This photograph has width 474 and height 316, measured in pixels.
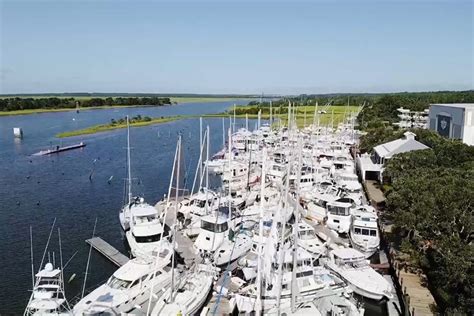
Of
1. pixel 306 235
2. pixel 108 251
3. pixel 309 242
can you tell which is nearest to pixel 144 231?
pixel 108 251

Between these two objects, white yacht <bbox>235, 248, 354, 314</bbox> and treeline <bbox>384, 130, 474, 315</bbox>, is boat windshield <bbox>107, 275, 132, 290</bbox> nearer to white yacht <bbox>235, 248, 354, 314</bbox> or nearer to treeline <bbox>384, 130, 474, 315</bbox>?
white yacht <bbox>235, 248, 354, 314</bbox>

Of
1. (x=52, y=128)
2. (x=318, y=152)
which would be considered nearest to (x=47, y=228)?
(x=318, y=152)

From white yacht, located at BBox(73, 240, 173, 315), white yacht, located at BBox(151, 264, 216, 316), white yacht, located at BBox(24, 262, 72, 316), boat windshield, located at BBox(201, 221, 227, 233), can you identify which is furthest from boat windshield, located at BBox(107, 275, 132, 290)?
boat windshield, located at BBox(201, 221, 227, 233)

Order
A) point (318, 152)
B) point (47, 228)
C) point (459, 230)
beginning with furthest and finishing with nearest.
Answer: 1. point (318, 152)
2. point (47, 228)
3. point (459, 230)

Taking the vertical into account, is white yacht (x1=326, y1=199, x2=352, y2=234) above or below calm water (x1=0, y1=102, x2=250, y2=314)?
above

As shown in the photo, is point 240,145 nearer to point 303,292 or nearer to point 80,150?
point 80,150

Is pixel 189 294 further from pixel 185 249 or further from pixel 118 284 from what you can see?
pixel 185 249
